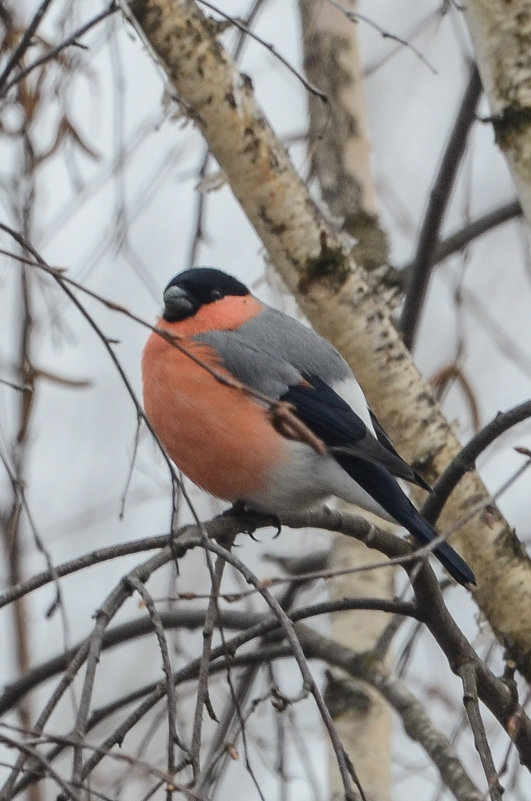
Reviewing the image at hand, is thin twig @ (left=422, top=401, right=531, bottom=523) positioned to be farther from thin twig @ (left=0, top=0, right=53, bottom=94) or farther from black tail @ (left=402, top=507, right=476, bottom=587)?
thin twig @ (left=0, top=0, right=53, bottom=94)

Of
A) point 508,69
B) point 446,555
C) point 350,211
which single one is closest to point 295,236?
point 508,69

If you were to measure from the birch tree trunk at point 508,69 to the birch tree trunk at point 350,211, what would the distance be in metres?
0.58

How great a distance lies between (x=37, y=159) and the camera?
2.83 metres

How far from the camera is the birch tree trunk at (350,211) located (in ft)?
9.67

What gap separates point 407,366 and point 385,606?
75 cm

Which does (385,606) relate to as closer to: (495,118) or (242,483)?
(242,483)

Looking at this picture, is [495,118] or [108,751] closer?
[108,751]

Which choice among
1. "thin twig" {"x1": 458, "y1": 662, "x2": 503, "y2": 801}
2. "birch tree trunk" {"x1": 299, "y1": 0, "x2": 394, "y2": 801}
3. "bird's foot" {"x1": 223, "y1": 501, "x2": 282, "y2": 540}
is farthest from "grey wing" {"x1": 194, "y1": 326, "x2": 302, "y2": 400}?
"thin twig" {"x1": 458, "y1": 662, "x2": 503, "y2": 801}

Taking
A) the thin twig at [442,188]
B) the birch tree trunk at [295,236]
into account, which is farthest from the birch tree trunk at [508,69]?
the birch tree trunk at [295,236]

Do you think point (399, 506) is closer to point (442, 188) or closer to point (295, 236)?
point (295, 236)

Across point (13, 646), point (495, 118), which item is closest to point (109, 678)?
point (13, 646)

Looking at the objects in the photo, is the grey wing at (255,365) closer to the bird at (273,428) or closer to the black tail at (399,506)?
the bird at (273,428)

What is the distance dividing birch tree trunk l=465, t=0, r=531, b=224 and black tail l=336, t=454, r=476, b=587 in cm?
61

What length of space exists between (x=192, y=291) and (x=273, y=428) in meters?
0.62
